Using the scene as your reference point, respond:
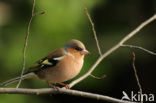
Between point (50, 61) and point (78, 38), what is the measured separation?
3.49 meters

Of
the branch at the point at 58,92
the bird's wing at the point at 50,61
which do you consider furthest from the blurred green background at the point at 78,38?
the branch at the point at 58,92

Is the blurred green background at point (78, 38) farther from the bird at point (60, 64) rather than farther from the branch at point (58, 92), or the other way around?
the branch at point (58, 92)

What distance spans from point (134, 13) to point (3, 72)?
5291 millimetres

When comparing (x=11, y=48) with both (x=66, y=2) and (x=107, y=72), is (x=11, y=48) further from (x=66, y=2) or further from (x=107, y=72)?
(x=107, y=72)

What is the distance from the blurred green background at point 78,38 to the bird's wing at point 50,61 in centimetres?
251

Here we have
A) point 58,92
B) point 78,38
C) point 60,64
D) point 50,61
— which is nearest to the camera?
point 58,92

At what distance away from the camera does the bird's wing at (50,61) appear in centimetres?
463

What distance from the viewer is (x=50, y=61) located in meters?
4.67

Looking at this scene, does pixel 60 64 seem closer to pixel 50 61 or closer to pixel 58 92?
pixel 50 61

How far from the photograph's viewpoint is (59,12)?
7730 mm

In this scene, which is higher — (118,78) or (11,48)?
(11,48)

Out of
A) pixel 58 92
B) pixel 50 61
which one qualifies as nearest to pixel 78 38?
pixel 50 61

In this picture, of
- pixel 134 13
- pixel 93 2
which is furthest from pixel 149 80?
pixel 93 2

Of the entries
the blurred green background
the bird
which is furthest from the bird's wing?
the blurred green background
